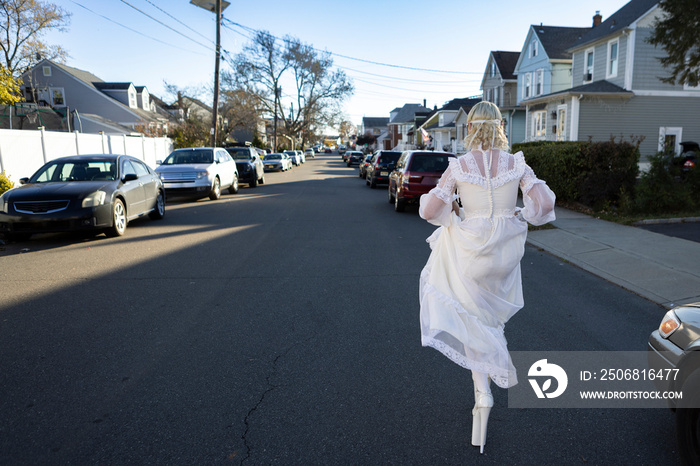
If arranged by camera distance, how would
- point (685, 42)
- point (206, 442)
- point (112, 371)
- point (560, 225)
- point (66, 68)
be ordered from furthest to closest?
point (66, 68)
point (685, 42)
point (560, 225)
point (112, 371)
point (206, 442)

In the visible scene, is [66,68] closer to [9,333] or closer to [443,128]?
[443,128]

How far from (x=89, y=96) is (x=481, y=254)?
171 ft

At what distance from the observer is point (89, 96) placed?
155 ft

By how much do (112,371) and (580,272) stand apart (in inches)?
254

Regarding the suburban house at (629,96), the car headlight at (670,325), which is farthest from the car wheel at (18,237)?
the suburban house at (629,96)

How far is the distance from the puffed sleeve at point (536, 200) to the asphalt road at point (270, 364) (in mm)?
1368

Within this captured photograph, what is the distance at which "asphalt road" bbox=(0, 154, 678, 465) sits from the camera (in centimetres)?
310

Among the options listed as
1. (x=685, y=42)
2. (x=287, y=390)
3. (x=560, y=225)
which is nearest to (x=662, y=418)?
(x=287, y=390)

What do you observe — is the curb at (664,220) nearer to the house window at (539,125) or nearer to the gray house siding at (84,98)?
the house window at (539,125)

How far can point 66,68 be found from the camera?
152ft

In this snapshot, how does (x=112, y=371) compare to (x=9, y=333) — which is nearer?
(x=112, y=371)

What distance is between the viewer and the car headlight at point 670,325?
10.1 feet

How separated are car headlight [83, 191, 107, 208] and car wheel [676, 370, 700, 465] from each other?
9.58 metres

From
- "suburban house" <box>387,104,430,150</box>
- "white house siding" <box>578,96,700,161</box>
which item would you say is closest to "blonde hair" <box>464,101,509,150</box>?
"white house siding" <box>578,96,700,161</box>
